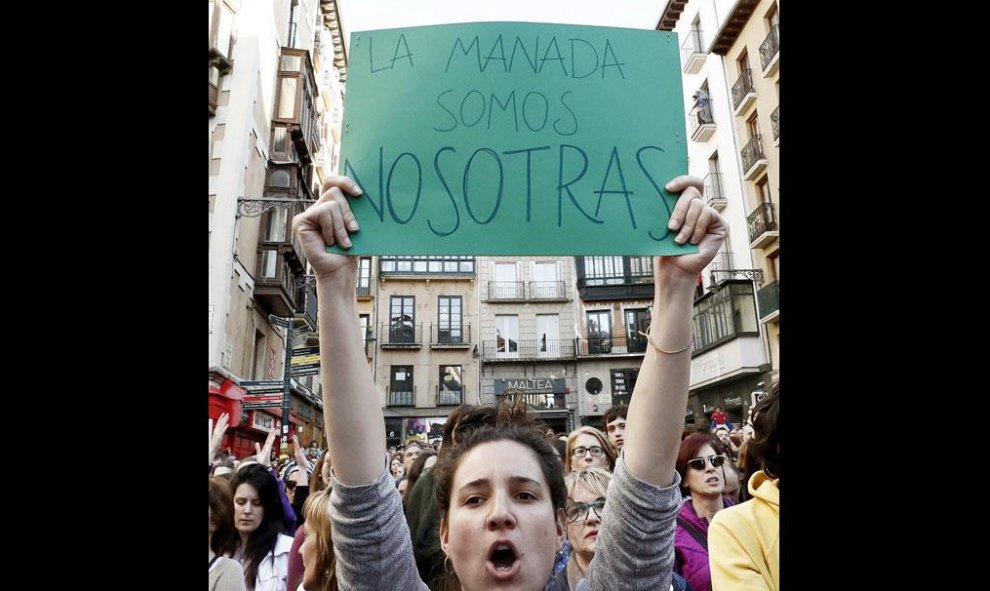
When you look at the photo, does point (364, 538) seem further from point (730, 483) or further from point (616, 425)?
point (616, 425)

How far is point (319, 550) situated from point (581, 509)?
1411 mm

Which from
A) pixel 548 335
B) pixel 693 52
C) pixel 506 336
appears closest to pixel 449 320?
pixel 506 336

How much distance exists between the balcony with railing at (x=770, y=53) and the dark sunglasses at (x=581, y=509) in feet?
58.6

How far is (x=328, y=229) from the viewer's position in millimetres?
1520

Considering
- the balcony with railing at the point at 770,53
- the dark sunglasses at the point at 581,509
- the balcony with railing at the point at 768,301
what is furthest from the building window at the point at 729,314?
the dark sunglasses at the point at 581,509

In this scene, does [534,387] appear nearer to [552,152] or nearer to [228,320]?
[228,320]

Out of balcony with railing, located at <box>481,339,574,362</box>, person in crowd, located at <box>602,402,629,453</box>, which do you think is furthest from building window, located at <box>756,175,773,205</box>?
person in crowd, located at <box>602,402,629,453</box>

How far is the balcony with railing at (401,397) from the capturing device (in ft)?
99.6

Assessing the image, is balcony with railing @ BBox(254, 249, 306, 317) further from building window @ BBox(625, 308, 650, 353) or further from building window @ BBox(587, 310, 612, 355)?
building window @ BBox(625, 308, 650, 353)

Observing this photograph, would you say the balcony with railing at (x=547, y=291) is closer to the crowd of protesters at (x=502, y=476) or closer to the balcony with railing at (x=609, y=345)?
the balcony with railing at (x=609, y=345)

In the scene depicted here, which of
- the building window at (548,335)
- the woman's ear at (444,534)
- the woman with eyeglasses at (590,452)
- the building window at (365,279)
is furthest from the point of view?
the building window at (365,279)

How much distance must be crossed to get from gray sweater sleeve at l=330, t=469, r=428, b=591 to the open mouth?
238mm

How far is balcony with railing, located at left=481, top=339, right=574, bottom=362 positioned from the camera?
101 ft
